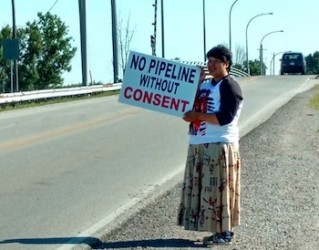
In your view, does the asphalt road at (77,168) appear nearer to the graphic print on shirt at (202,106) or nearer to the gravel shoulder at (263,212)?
the gravel shoulder at (263,212)

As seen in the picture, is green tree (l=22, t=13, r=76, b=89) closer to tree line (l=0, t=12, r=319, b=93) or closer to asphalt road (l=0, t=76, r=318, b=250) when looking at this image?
tree line (l=0, t=12, r=319, b=93)

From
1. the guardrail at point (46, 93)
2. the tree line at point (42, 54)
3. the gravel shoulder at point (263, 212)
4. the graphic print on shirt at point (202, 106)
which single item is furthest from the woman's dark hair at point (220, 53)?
the tree line at point (42, 54)

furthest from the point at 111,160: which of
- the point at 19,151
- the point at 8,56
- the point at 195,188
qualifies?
the point at 8,56

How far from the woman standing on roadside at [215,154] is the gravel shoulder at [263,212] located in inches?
11.0

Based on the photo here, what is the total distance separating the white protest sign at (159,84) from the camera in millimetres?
7578

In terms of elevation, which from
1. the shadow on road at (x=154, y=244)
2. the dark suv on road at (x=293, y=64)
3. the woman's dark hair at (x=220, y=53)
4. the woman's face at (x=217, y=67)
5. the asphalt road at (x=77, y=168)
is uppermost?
the woman's dark hair at (x=220, y=53)

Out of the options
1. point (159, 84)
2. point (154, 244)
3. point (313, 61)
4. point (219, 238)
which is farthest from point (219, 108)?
point (313, 61)

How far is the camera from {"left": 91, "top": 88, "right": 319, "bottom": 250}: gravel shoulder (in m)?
7.79

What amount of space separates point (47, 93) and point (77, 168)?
73.4 feet

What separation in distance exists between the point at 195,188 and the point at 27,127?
46.4ft

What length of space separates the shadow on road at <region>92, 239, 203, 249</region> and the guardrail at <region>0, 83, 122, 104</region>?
23060mm

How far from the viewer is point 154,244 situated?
25.4ft

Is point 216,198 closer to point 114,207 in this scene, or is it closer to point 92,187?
point 114,207

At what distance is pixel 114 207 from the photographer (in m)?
9.88
